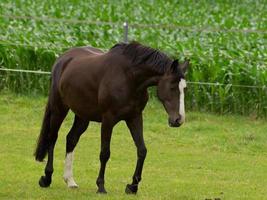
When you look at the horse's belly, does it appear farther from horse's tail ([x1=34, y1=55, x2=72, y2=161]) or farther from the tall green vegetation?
the tall green vegetation

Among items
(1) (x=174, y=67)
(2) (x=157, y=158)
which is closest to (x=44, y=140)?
(1) (x=174, y=67)

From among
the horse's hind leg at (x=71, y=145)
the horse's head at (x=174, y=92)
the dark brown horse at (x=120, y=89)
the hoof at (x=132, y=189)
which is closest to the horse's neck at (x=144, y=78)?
the dark brown horse at (x=120, y=89)

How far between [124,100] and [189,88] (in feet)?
26.5

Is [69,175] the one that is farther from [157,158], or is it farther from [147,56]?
[157,158]

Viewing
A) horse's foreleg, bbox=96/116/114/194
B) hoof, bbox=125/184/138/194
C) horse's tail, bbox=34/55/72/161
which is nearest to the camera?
horse's foreleg, bbox=96/116/114/194

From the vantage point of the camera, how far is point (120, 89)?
449 inches

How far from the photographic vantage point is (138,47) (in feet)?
37.7

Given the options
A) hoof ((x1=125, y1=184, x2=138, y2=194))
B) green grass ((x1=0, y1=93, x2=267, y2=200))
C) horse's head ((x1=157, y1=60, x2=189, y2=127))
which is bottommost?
green grass ((x1=0, y1=93, x2=267, y2=200))

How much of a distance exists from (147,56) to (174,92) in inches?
24.3

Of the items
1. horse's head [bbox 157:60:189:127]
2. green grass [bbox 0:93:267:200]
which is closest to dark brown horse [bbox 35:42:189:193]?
horse's head [bbox 157:60:189:127]

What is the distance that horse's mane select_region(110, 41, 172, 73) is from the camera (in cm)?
1127

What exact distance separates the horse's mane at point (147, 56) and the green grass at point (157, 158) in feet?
5.12

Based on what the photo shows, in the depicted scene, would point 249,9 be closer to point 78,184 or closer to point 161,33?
point 161,33

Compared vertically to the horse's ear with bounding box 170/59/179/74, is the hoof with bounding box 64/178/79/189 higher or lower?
lower
